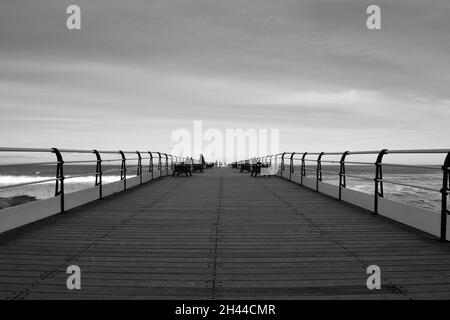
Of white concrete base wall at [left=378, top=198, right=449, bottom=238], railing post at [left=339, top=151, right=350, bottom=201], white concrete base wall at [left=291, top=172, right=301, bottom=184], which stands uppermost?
railing post at [left=339, top=151, right=350, bottom=201]

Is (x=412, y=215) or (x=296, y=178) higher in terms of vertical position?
(x=412, y=215)

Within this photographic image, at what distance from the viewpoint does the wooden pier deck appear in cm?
347

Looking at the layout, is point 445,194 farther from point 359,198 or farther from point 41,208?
point 41,208

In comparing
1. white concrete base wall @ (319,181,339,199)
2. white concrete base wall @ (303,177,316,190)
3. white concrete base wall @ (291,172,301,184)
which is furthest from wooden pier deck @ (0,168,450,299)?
white concrete base wall @ (291,172,301,184)

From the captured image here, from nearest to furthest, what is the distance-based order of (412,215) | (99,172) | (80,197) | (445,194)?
(445,194), (412,215), (80,197), (99,172)

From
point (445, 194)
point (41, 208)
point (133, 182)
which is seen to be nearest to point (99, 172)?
point (41, 208)

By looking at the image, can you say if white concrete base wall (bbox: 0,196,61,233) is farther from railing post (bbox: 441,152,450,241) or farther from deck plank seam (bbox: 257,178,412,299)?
railing post (bbox: 441,152,450,241)

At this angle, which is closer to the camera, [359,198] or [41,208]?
[41,208]

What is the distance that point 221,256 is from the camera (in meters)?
4.59

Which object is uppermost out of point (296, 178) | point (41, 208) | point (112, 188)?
point (41, 208)

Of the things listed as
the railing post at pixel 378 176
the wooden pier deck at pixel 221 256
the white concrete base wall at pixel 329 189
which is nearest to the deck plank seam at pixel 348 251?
the wooden pier deck at pixel 221 256

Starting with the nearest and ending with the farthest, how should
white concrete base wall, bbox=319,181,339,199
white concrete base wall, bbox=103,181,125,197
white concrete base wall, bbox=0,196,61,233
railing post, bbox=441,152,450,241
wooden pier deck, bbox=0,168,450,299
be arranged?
1. wooden pier deck, bbox=0,168,450,299
2. railing post, bbox=441,152,450,241
3. white concrete base wall, bbox=0,196,61,233
4. white concrete base wall, bbox=319,181,339,199
5. white concrete base wall, bbox=103,181,125,197

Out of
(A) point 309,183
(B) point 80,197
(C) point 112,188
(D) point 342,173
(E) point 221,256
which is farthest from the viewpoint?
(A) point 309,183
